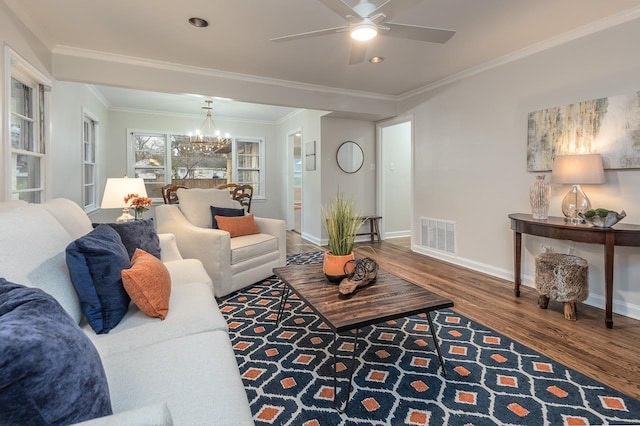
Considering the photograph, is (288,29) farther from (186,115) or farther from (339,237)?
(186,115)

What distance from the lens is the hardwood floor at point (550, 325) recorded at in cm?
A: 194

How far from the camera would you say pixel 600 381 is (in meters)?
1.80

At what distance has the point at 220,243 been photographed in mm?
2980

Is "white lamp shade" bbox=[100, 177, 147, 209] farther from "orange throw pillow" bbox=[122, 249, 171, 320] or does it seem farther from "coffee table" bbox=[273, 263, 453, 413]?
"coffee table" bbox=[273, 263, 453, 413]

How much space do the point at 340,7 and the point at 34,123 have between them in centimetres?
306

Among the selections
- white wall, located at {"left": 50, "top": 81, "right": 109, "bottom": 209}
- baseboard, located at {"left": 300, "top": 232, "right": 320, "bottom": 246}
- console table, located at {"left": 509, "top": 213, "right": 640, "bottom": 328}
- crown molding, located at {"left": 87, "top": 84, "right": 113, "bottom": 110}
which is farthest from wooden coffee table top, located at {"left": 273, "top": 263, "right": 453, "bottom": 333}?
crown molding, located at {"left": 87, "top": 84, "right": 113, "bottom": 110}

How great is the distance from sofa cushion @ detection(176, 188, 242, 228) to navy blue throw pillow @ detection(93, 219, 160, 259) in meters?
1.24

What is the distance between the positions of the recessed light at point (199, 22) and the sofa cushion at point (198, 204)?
1.71m

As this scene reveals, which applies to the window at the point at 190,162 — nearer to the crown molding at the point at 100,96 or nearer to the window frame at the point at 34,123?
the crown molding at the point at 100,96

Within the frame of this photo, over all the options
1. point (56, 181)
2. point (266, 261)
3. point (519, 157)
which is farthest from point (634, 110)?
point (56, 181)

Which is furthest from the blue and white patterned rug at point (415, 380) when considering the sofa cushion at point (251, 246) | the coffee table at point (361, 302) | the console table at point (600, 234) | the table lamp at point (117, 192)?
the table lamp at point (117, 192)

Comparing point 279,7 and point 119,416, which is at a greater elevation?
point 279,7

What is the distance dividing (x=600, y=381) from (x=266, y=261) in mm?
2776

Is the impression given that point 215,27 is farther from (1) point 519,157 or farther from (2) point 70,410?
(1) point 519,157
